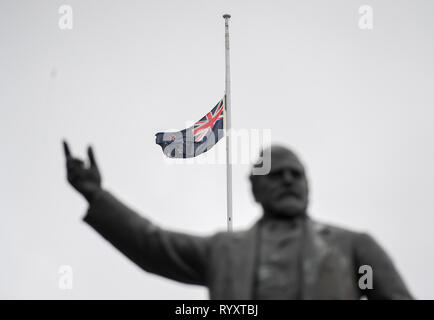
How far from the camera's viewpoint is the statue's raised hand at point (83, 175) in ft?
17.3

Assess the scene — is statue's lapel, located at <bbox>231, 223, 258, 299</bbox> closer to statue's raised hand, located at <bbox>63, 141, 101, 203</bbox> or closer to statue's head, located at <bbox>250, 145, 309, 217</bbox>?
statue's head, located at <bbox>250, 145, 309, 217</bbox>

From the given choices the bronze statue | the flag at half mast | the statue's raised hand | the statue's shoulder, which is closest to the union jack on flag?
the flag at half mast

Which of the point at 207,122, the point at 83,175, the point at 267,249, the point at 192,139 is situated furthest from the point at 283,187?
the point at 207,122

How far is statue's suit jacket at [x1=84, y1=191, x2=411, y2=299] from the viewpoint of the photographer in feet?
A: 15.6

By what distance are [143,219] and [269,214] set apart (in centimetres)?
111

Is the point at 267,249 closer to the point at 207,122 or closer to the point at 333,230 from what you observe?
the point at 333,230

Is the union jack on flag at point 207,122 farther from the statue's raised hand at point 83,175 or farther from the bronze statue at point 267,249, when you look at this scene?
the bronze statue at point 267,249

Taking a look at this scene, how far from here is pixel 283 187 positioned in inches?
200

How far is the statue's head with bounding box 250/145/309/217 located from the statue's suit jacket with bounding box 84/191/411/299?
200 mm

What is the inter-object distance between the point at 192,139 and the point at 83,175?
10815 millimetres

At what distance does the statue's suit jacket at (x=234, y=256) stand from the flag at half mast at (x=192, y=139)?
34.6ft

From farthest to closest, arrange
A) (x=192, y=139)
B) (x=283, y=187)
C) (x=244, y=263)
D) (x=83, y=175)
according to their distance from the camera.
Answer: (x=192, y=139) < (x=83, y=175) < (x=283, y=187) < (x=244, y=263)
